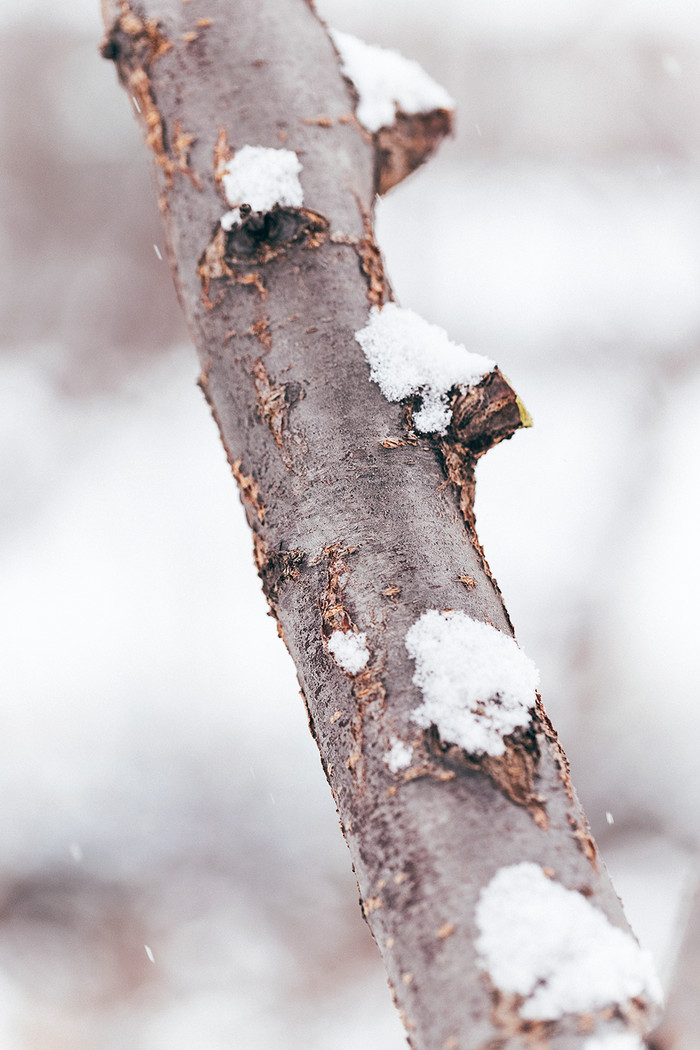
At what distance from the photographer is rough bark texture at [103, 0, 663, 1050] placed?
1.02 feet

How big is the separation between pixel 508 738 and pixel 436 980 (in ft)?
0.36

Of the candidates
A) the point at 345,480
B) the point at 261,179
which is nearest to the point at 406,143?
the point at 261,179

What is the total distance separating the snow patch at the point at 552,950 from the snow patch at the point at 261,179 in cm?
43

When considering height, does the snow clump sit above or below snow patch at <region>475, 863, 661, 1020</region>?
above

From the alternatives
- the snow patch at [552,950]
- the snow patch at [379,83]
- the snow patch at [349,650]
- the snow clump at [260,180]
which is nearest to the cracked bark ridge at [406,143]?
the snow patch at [379,83]

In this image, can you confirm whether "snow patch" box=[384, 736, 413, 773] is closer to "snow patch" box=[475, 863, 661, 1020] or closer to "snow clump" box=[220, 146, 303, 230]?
"snow patch" box=[475, 863, 661, 1020]

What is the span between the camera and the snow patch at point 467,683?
340 mm

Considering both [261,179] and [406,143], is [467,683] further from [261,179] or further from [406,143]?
[406,143]

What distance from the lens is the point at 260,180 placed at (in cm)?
47

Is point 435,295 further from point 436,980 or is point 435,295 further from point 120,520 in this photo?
point 436,980

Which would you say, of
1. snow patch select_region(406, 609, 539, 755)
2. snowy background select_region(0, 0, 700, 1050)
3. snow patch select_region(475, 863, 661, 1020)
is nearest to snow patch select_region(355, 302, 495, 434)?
snow patch select_region(406, 609, 539, 755)

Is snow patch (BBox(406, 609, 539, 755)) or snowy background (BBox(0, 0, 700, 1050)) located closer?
snow patch (BBox(406, 609, 539, 755))

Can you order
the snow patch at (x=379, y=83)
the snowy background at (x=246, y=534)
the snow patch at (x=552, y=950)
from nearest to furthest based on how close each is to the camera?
the snow patch at (x=552, y=950), the snow patch at (x=379, y=83), the snowy background at (x=246, y=534)

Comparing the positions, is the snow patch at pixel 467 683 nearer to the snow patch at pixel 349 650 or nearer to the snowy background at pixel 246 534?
the snow patch at pixel 349 650
